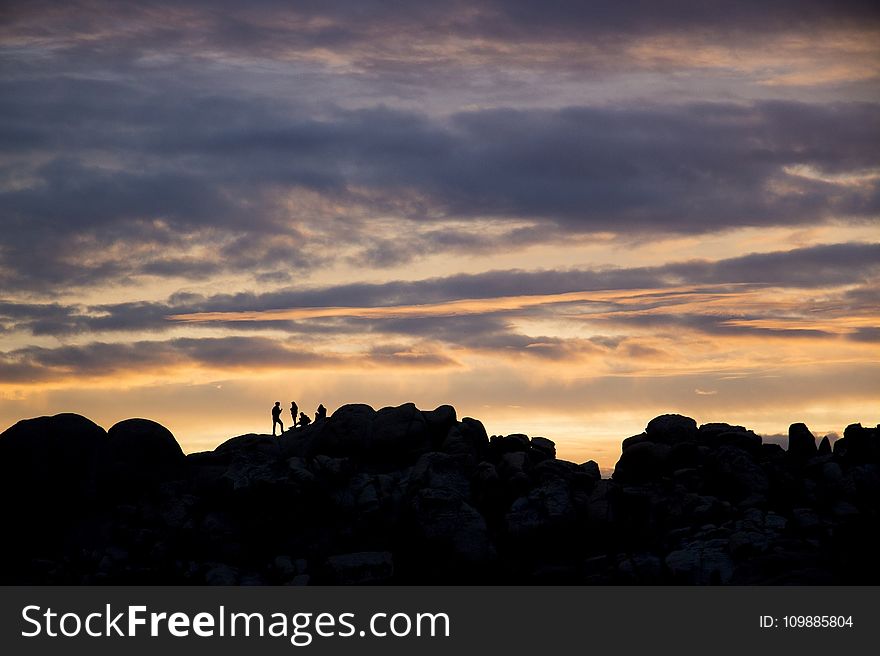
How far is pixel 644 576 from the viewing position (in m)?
72.0

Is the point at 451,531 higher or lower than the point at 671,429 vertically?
lower

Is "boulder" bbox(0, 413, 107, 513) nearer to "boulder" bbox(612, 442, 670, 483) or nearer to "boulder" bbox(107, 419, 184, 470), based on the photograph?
"boulder" bbox(107, 419, 184, 470)

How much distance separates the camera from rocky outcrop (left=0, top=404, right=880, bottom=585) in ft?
241

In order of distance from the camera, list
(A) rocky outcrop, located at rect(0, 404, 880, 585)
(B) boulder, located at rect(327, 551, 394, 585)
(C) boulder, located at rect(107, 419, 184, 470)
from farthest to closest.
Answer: (C) boulder, located at rect(107, 419, 184, 470)
(A) rocky outcrop, located at rect(0, 404, 880, 585)
(B) boulder, located at rect(327, 551, 394, 585)

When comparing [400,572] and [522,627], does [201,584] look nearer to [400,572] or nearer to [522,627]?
[400,572]

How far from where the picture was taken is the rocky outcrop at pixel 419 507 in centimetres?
7350

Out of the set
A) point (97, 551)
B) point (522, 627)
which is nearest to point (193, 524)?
point (97, 551)

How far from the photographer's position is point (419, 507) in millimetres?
75875

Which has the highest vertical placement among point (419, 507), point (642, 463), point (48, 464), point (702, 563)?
point (48, 464)

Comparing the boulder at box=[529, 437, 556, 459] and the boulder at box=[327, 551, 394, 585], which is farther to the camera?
the boulder at box=[529, 437, 556, 459]

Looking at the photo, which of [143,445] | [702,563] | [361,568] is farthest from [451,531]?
[143,445]

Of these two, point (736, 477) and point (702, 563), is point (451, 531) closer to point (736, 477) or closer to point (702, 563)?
point (702, 563)

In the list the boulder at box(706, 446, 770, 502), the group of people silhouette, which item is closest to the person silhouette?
the group of people silhouette

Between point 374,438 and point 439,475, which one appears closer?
point 439,475
